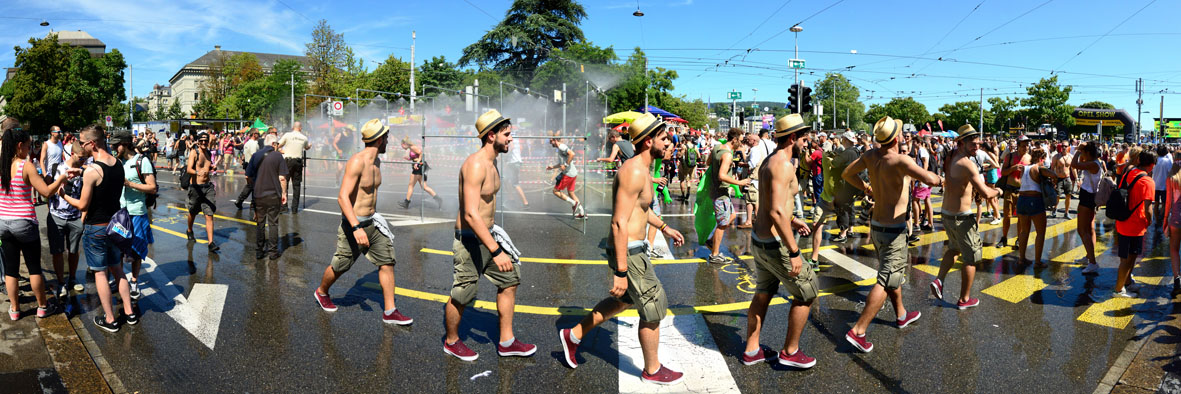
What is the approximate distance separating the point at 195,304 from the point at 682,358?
4.30 meters

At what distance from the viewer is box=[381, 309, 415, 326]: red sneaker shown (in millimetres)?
5242

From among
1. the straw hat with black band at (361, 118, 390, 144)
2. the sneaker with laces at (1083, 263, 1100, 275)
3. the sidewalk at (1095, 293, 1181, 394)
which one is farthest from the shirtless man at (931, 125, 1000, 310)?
the straw hat with black band at (361, 118, 390, 144)

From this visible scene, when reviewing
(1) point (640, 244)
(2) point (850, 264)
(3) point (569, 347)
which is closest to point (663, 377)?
(3) point (569, 347)

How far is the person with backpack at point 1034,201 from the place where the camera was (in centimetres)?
738

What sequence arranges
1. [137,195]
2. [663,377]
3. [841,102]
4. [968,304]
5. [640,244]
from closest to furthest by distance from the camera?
[640,244]
[663,377]
[968,304]
[137,195]
[841,102]

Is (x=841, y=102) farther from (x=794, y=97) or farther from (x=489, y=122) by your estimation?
(x=489, y=122)

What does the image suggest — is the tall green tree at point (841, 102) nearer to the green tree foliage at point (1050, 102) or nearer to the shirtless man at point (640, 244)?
the green tree foliage at point (1050, 102)

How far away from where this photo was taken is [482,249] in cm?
435

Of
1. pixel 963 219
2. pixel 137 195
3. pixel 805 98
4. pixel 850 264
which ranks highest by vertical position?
pixel 805 98

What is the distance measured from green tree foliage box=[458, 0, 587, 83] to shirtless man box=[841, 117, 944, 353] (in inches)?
1516

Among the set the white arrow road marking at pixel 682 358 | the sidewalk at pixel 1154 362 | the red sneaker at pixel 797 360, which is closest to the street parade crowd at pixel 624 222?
the red sneaker at pixel 797 360

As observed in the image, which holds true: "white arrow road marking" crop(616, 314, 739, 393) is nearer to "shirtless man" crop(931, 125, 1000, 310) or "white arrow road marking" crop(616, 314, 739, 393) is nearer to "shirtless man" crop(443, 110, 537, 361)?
"shirtless man" crop(443, 110, 537, 361)

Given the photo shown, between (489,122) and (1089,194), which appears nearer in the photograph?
(489,122)

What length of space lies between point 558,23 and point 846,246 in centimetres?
3714
